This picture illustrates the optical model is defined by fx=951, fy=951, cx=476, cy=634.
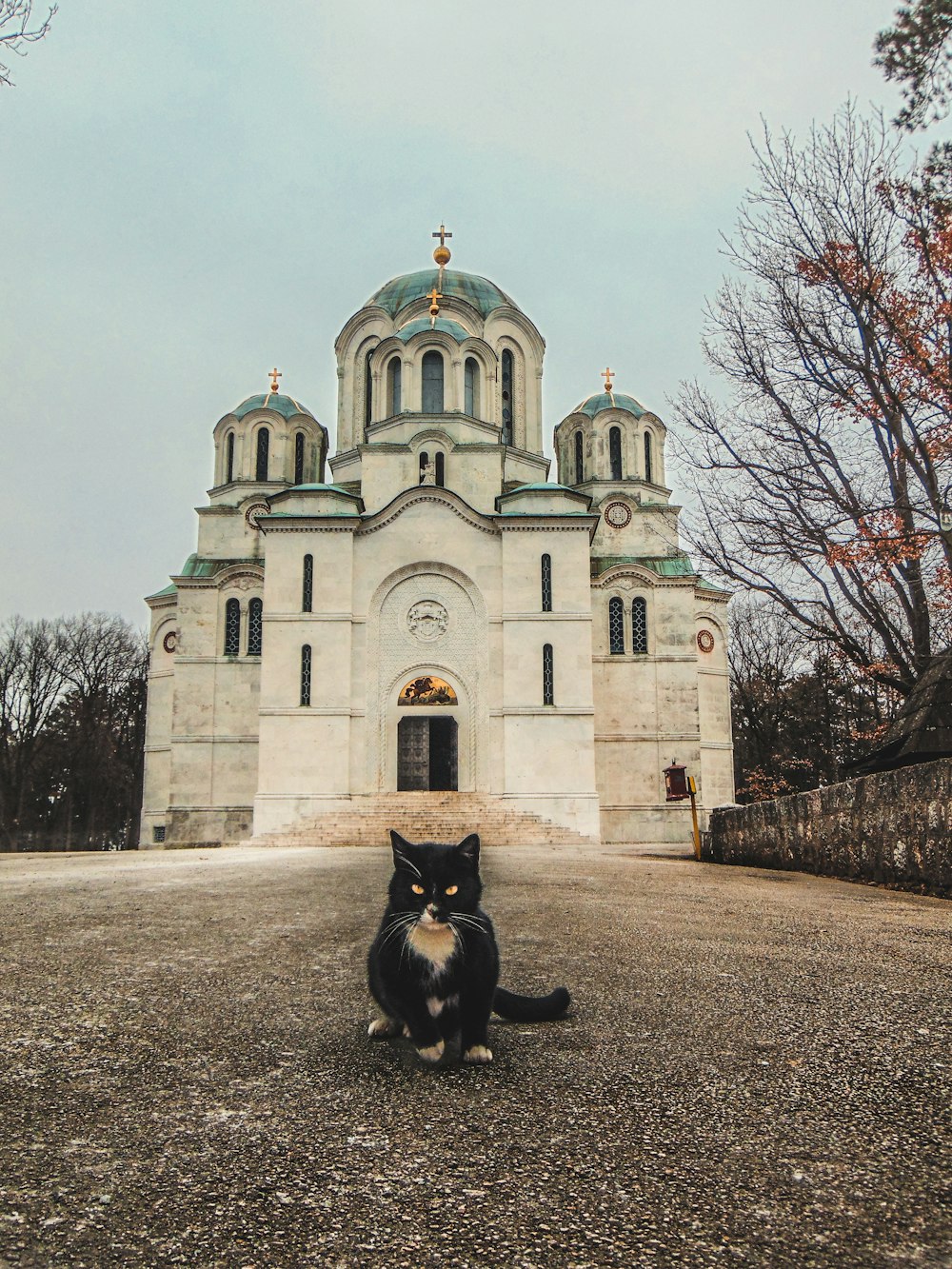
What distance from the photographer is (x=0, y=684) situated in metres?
38.8

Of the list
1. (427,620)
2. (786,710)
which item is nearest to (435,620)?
(427,620)

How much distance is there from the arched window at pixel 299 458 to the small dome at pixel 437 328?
4.94m

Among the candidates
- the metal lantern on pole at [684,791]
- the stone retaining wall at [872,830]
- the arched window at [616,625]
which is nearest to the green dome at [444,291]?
the arched window at [616,625]

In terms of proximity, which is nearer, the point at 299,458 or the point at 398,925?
the point at 398,925

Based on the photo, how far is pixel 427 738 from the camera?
83.3 feet

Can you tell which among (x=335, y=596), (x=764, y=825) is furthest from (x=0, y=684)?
(x=764, y=825)

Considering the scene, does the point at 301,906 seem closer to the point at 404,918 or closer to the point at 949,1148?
the point at 404,918

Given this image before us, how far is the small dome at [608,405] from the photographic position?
103ft

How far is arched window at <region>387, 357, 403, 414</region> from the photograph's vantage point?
1128 inches

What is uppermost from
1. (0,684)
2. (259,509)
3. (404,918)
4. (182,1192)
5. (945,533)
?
(259,509)

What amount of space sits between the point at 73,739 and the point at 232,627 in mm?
16566

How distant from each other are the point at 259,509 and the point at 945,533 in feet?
78.5

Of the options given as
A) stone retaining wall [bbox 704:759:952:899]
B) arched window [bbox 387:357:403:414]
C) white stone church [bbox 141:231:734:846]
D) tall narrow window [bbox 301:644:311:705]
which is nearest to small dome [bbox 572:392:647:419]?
white stone church [bbox 141:231:734:846]

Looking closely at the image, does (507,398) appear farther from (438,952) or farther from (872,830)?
(438,952)
